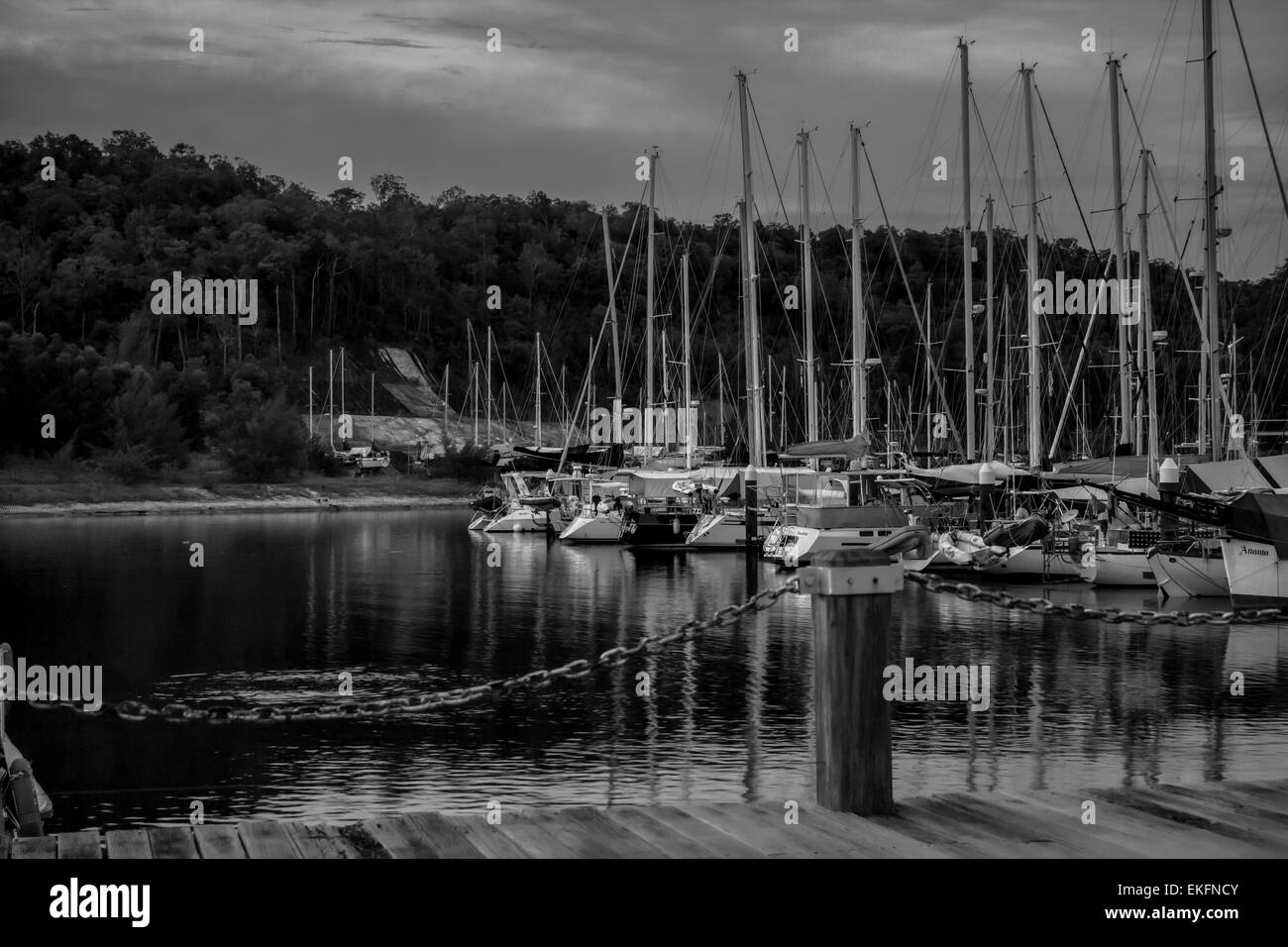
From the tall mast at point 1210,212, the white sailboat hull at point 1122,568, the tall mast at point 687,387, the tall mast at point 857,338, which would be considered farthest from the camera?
the tall mast at point 687,387

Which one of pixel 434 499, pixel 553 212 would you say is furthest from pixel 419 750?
pixel 553 212

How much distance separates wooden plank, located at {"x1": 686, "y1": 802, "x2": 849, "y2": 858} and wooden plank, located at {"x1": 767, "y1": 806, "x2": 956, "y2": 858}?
0.15m

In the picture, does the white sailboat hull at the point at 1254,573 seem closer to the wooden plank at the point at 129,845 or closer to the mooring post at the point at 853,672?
the mooring post at the point at 853,672

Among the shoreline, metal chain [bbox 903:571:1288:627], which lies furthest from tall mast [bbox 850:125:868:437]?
the shoreline

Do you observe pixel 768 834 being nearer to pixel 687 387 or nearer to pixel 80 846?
pixel 80 846

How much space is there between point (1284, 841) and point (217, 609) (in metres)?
33.1

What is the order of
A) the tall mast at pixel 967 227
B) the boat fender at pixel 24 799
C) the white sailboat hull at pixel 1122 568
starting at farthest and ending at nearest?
A: the tall mast at pixel 967 227 → the white sailboat hull at pixel 1122 568 → the boat fender at pixel 24 799

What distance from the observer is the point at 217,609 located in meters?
37.6

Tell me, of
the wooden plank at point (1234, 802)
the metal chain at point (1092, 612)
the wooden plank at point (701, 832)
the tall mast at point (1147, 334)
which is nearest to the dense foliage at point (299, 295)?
the tall mast at point (1147, 334)

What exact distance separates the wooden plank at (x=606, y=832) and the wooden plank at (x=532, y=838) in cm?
20

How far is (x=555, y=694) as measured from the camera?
23.2 metres

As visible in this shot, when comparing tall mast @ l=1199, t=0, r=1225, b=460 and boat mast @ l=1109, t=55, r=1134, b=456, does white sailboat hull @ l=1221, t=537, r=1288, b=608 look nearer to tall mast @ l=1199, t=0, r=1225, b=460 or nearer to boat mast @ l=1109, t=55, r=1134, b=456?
tall mast @ l=1199, t=0, r=1225, b=460

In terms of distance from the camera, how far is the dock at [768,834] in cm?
790

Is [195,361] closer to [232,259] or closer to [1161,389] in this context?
[232,259]
